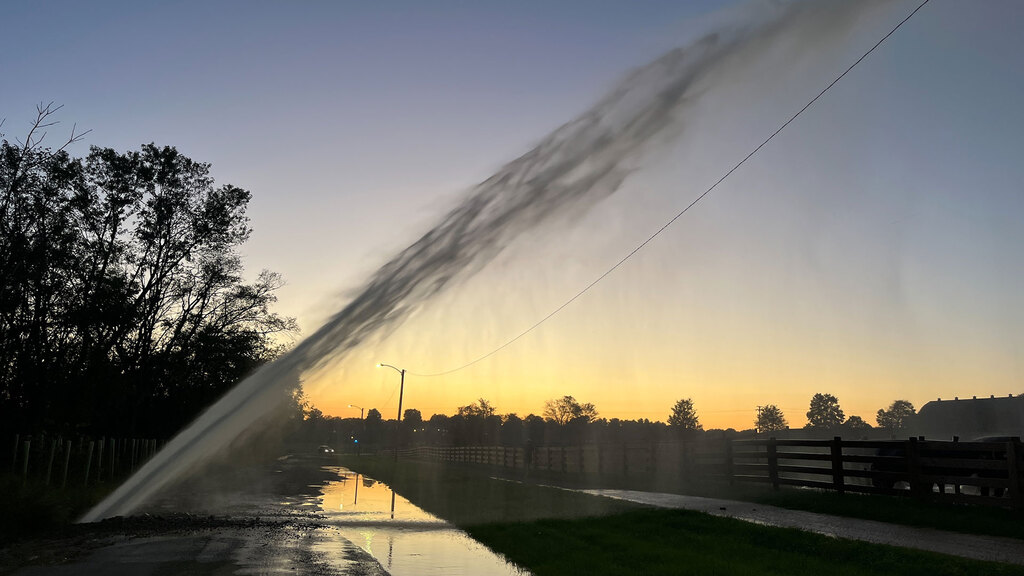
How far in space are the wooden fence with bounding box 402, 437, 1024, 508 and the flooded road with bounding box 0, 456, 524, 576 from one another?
400 inches

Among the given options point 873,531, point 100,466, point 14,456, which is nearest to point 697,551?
point 873,531

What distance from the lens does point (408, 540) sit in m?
14.8

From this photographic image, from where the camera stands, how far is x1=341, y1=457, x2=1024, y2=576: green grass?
34.0 feet

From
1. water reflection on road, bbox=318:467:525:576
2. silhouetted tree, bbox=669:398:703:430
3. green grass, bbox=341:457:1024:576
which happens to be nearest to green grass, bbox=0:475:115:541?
water reflection on road, bbox=318:467:525:576

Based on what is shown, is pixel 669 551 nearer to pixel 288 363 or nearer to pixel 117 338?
pixel 288 363

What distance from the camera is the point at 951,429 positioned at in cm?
8512

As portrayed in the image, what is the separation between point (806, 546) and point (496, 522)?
773 centimetres

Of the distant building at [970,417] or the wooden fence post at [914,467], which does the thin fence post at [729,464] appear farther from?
the distant building at [970,417]

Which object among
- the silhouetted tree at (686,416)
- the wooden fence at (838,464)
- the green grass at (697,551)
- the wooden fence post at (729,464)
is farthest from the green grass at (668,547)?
the silhouetted tree at (686,416)

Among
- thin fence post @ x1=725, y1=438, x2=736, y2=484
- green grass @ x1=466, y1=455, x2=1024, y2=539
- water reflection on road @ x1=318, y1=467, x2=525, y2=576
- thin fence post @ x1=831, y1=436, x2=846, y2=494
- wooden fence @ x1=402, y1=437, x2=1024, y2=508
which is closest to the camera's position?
water reflection on road @ x1=318, y1=467, x2=525, y2=576

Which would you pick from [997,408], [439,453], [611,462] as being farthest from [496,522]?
[997,408]

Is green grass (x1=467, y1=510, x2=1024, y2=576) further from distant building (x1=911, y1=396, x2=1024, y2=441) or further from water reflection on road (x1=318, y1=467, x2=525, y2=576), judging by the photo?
distant building (x1=911, y1=396, x2=1024, y2=441)

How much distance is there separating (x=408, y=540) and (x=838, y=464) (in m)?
11.7

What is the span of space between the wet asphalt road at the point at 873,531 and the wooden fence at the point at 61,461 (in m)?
15.7
